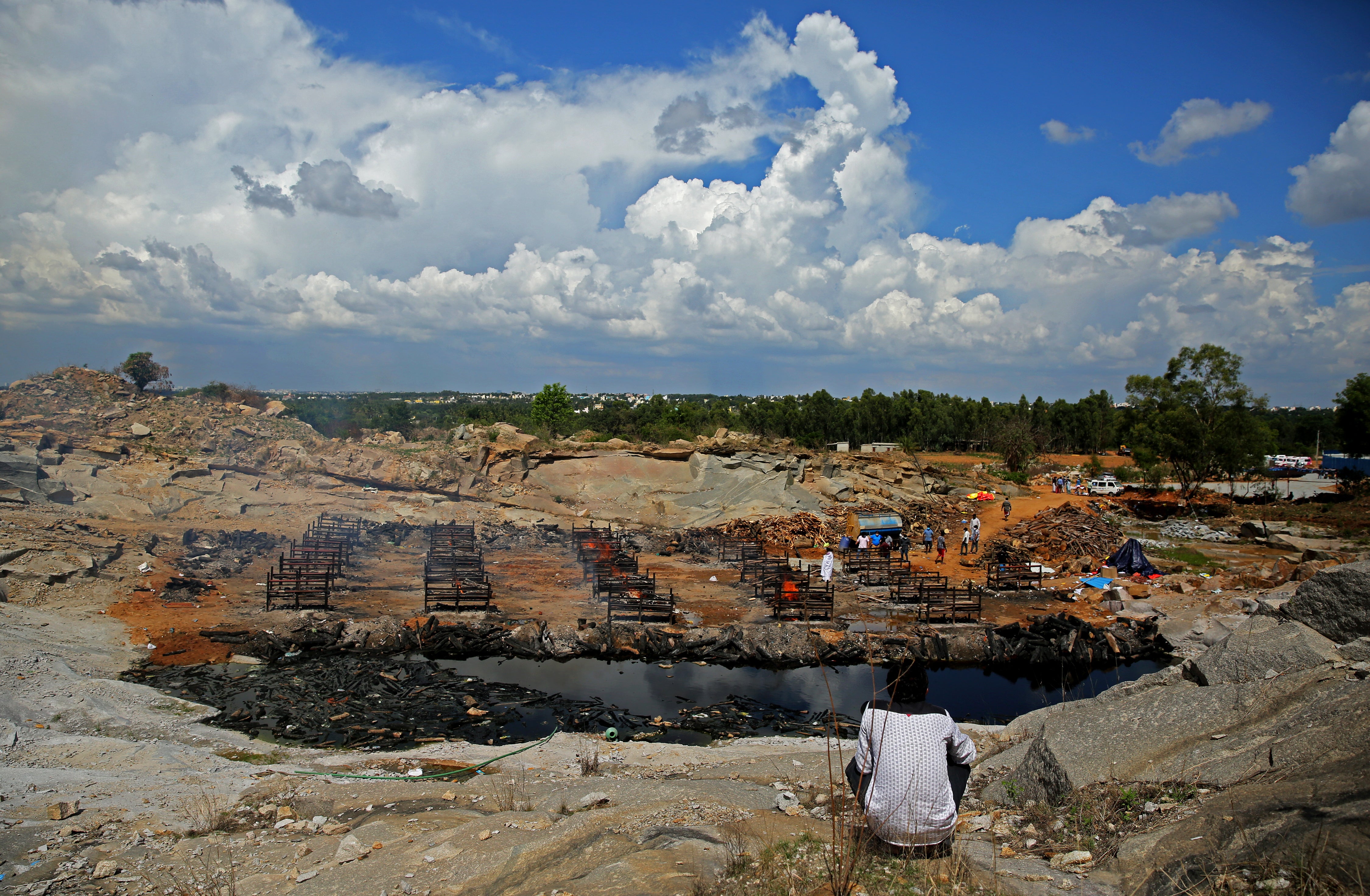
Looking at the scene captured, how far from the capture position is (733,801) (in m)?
6.68

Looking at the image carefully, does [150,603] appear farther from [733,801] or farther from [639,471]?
[639,471]

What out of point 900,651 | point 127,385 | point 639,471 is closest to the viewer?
point 900,651

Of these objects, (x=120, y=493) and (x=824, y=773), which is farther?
(x=120, y=493)

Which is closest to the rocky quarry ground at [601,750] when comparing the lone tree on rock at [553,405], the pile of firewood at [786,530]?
the pile of firewood at [786,530]

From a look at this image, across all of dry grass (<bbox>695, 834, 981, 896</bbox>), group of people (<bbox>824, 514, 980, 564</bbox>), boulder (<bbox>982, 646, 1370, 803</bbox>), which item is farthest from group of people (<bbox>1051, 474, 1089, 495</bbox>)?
dry grass (<bbox>695, 834, 981, 896</bbox>)

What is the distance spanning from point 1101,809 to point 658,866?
3.17m

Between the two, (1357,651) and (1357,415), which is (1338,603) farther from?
(1357,415)

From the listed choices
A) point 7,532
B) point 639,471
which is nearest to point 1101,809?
point 7,532

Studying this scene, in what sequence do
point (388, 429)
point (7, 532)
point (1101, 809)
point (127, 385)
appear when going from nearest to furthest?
point (1101, 809), point (7, 532), point (127, 385), point (388, 429)

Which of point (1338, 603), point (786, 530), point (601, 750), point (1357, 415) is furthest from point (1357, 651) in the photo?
point (1357, 415)

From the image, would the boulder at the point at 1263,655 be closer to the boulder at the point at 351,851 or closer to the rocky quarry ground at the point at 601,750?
the rocky quarry ground at the point at 601,750

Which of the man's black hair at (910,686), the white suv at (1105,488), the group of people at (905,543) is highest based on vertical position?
the man's black hair at (910,686)

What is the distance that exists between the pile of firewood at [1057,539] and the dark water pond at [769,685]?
30.5 ft

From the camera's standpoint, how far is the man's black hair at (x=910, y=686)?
392 cm
